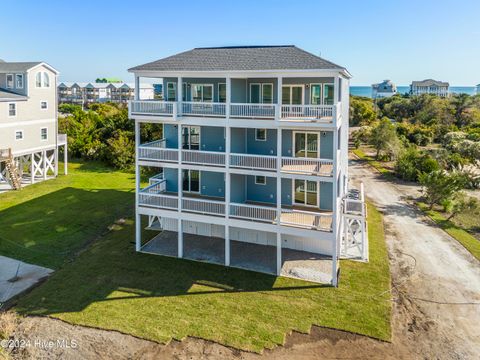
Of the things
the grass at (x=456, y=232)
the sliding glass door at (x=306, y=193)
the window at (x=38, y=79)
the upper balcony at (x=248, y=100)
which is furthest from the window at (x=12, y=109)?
the grass at (x=456, y=232)

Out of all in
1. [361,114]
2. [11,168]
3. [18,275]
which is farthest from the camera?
[361,114]

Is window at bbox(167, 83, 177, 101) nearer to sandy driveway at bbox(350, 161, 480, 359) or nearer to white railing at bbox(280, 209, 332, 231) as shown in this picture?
white railing at bbox(280, 209, 332, 231)

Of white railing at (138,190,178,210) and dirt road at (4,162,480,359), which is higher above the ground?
white railing at (138,190,178,210)

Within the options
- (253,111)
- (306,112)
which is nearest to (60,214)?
(253,111)

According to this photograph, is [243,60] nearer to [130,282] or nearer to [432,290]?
[130,282]

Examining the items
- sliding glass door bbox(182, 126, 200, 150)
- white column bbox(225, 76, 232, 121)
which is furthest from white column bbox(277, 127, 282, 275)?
sliding glass door bbox(182, 126, 200, 150)

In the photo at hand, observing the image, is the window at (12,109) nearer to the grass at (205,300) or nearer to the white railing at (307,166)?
the grass at (205,300)

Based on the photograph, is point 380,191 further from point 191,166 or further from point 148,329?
point 148,329
